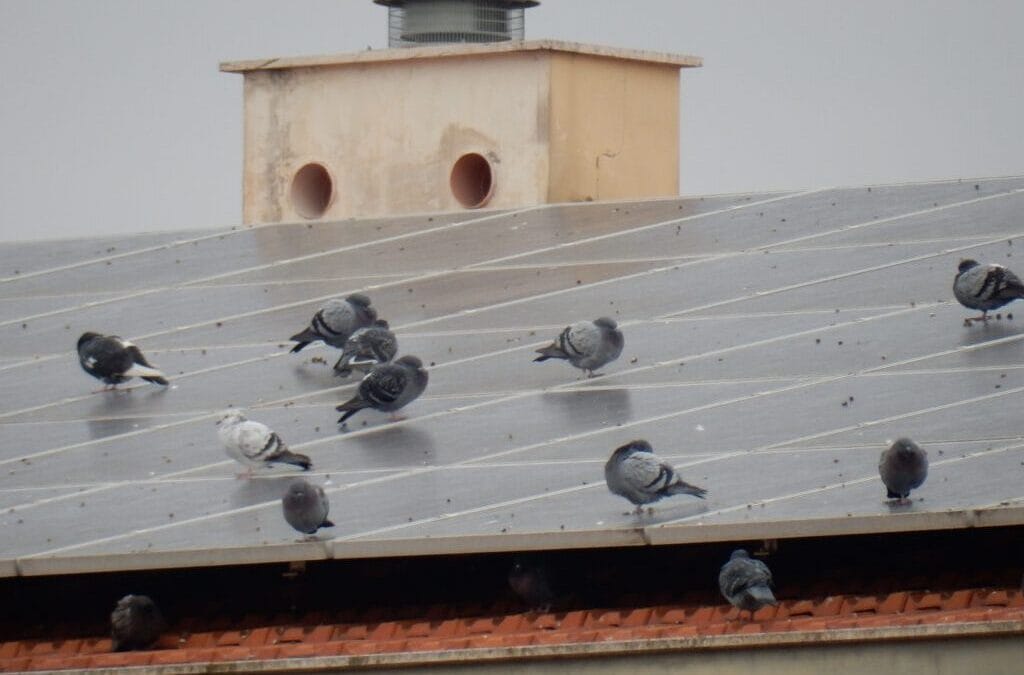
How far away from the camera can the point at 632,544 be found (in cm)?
1542

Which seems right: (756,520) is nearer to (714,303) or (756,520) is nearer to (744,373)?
(744,373)

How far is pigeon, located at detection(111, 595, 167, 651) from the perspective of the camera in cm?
1648

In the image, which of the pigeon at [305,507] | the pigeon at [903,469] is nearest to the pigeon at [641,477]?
the pigeon at [903,469]

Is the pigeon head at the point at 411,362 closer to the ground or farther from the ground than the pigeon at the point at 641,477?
farther from the ground

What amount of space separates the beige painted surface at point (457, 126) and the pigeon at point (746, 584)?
44.3 feet

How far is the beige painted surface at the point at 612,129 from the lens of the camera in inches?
1131

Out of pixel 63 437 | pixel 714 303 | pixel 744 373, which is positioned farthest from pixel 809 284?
pixel 63 437

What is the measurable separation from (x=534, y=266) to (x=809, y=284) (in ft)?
10.3

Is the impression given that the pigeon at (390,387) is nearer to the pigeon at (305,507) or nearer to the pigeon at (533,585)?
the pigeon at (305,507)

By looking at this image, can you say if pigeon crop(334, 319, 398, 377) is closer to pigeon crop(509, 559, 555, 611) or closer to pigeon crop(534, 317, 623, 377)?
Result: pigeon crop(534, 317, 623, 377)

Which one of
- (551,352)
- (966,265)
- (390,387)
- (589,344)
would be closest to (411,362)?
(390,387)

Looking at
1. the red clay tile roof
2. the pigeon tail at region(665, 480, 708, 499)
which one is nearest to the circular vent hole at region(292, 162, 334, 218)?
the red clay tile roof

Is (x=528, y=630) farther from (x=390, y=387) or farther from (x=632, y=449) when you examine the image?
(x=390, y=387)

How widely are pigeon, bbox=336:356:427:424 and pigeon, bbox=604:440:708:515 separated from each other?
331 cm
